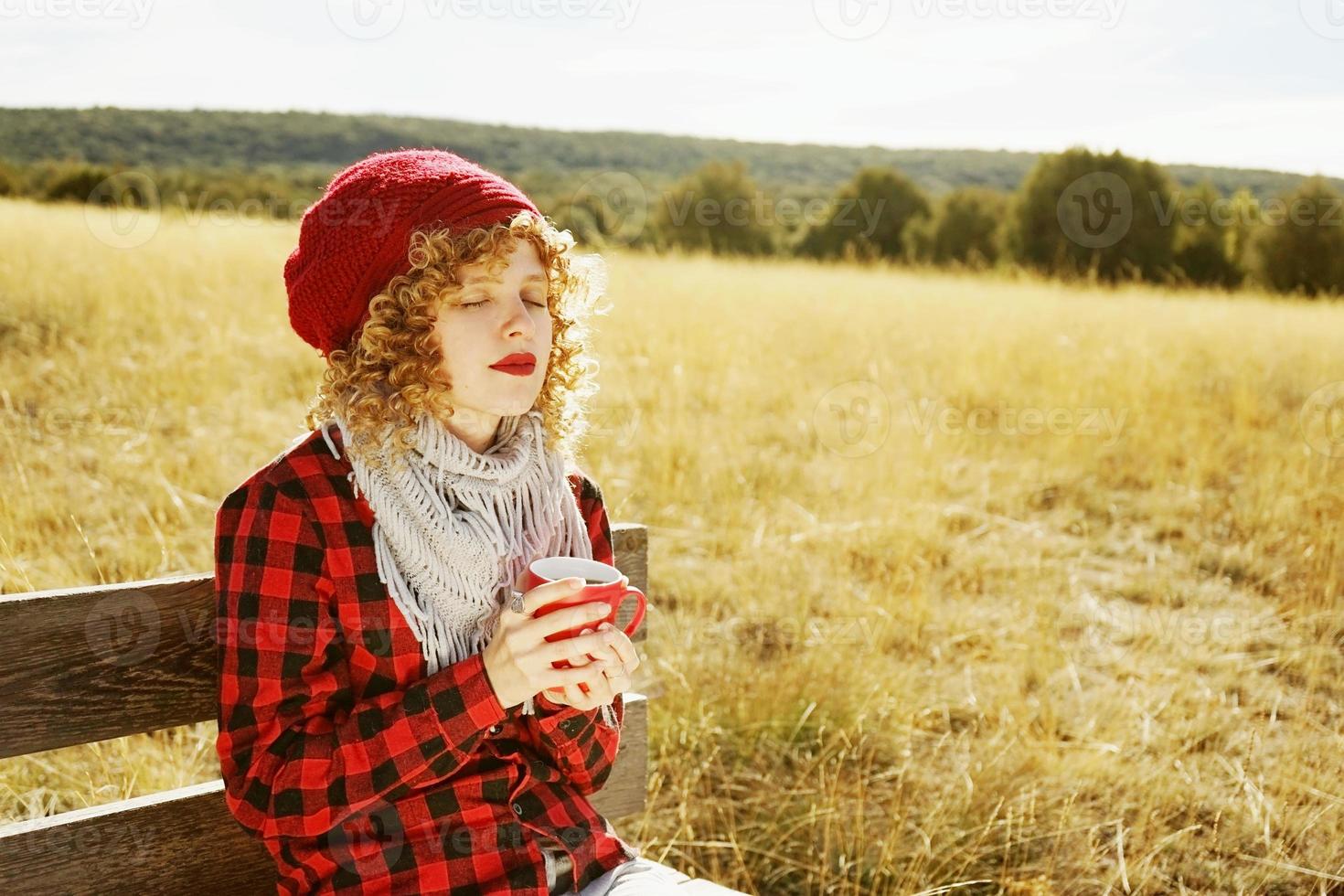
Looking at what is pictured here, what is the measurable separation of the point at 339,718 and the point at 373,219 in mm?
732

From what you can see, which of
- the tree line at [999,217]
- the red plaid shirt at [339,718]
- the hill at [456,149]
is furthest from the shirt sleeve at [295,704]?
the hill at [456,149]

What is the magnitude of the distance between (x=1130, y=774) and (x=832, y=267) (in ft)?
46.9

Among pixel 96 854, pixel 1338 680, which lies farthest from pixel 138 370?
pixel 1338 680

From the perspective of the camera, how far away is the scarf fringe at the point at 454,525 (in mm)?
1630

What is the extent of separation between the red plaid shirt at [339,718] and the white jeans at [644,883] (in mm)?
141

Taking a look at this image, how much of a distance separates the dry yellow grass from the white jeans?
0.95 metres

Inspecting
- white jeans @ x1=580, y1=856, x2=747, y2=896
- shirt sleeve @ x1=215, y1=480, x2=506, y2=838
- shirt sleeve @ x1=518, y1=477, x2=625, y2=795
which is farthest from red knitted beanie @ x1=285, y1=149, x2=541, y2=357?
white jeans @ x1=580, y1=856, x2=747, y2=896

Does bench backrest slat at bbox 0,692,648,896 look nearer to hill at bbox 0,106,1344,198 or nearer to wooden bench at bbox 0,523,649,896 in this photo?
wooden bench at bbox 0,523,649,896

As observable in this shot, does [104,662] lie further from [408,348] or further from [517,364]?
[517,364]

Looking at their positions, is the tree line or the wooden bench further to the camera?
the tree line

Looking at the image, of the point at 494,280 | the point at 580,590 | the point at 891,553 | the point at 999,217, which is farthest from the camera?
the point at 999,217

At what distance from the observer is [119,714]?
5.39 feet

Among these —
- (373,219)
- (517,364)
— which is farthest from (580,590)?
(373,219)

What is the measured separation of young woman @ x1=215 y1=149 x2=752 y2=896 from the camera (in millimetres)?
1535
